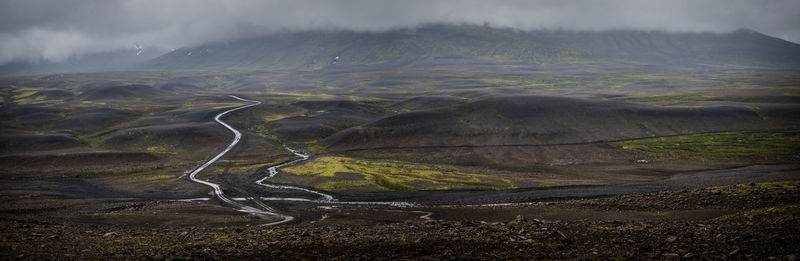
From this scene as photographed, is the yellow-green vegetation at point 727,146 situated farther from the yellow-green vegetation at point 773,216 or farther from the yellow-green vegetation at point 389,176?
the yellow-green vegetation at point 773,216

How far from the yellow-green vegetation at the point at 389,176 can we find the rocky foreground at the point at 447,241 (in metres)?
36.1

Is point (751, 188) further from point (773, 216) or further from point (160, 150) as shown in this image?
point (160, 150)

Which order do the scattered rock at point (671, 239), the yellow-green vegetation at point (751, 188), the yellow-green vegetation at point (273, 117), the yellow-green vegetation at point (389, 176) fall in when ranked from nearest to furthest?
the scattered rock at point (671, 239) < the yellow-green vegetation at point (751, 188) < the yellow-green vegetation at point (389, 176) < the yellow-green vegetation at point (273, 117)

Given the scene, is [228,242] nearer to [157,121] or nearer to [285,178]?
[285,178]

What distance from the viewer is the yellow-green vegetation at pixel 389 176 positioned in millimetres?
77938

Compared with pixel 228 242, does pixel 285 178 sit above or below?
below

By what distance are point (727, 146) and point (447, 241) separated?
106 meters

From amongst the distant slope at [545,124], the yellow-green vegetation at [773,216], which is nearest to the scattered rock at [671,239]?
the yellow-green vegetation at [773,216]

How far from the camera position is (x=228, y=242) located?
115ft

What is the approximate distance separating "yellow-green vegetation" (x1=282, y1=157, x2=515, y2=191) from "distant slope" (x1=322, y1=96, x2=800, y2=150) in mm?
29905

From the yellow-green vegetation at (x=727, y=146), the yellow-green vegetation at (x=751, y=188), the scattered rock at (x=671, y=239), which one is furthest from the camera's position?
the yellow-green vegetation at (x=727, y=146)

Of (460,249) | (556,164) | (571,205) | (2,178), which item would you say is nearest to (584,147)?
(556,164)

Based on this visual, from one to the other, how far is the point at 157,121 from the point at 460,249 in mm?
166363

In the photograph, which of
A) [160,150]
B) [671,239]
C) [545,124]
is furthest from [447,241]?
[160,150]
